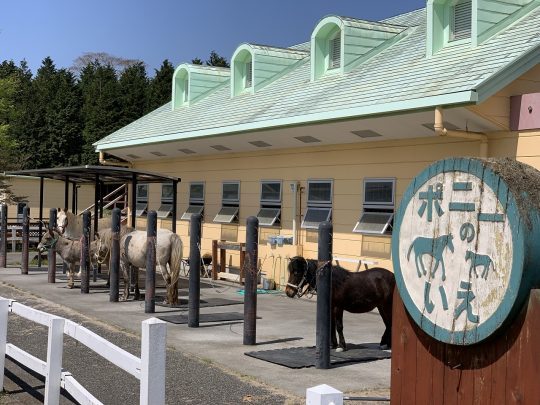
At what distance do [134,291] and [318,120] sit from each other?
17.8ft

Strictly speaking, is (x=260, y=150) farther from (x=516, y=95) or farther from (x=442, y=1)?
(x=516, y=95)

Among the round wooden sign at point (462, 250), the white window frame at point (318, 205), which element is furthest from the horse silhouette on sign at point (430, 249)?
the white window frame at point (318, 205)

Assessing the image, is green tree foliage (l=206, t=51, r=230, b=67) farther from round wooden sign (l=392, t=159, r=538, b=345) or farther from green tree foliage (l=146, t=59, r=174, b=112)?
round wooden sign (l=392, t=159, r=538, b=345)

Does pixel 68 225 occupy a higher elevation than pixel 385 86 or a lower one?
lower

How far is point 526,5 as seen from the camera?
12844 millimetres

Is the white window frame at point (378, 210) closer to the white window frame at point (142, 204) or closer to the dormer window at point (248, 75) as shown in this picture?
the dormer window at point (248, 75)

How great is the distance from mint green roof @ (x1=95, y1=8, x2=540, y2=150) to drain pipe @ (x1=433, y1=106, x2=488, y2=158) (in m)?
0.21

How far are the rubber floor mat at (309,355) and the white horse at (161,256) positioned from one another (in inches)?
184

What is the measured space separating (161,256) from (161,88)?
128ft

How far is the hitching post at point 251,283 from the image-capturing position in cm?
944

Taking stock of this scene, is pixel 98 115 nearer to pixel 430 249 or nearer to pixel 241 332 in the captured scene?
pixel 241 332

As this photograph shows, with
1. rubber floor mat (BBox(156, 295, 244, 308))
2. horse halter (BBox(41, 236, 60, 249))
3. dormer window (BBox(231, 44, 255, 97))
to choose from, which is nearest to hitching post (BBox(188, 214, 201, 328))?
rubber floor mat (BBox(156, 295, 244, 308))

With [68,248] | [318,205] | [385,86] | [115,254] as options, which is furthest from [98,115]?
[385,86]

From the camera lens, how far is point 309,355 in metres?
8.78
